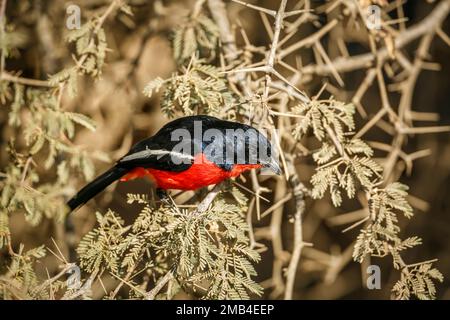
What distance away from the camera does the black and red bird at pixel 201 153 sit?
2969 millimetres

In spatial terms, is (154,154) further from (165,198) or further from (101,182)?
(101,182)

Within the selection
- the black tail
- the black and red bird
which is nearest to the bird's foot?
the black and red bird

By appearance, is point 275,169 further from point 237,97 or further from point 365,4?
point 365,4

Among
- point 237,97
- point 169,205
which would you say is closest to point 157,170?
point 169,205

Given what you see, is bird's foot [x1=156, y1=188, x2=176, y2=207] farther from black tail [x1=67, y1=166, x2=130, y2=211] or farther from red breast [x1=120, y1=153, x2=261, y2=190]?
black tail [x1=67, y1=166, x2=130, y2=211]

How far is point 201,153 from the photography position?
3062 mm

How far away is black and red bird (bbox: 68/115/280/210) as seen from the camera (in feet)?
9.74

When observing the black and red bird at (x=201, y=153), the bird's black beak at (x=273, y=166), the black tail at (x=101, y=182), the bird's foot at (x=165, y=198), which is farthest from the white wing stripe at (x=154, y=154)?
the bird's black beak at (x=273, y=166)

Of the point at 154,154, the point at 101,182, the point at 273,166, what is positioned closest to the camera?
the point at 273,166

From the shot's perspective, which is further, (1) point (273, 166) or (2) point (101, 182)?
(2) point (101, 182)

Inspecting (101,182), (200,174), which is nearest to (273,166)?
(200,174)

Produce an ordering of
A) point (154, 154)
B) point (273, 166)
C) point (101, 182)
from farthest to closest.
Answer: point (101, 182) → point (154, 154) → point (273, 166)

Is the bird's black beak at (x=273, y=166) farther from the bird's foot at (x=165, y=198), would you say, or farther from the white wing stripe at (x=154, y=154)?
the bird's foot at (x=165, y=198)

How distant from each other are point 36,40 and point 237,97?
6.08ft
